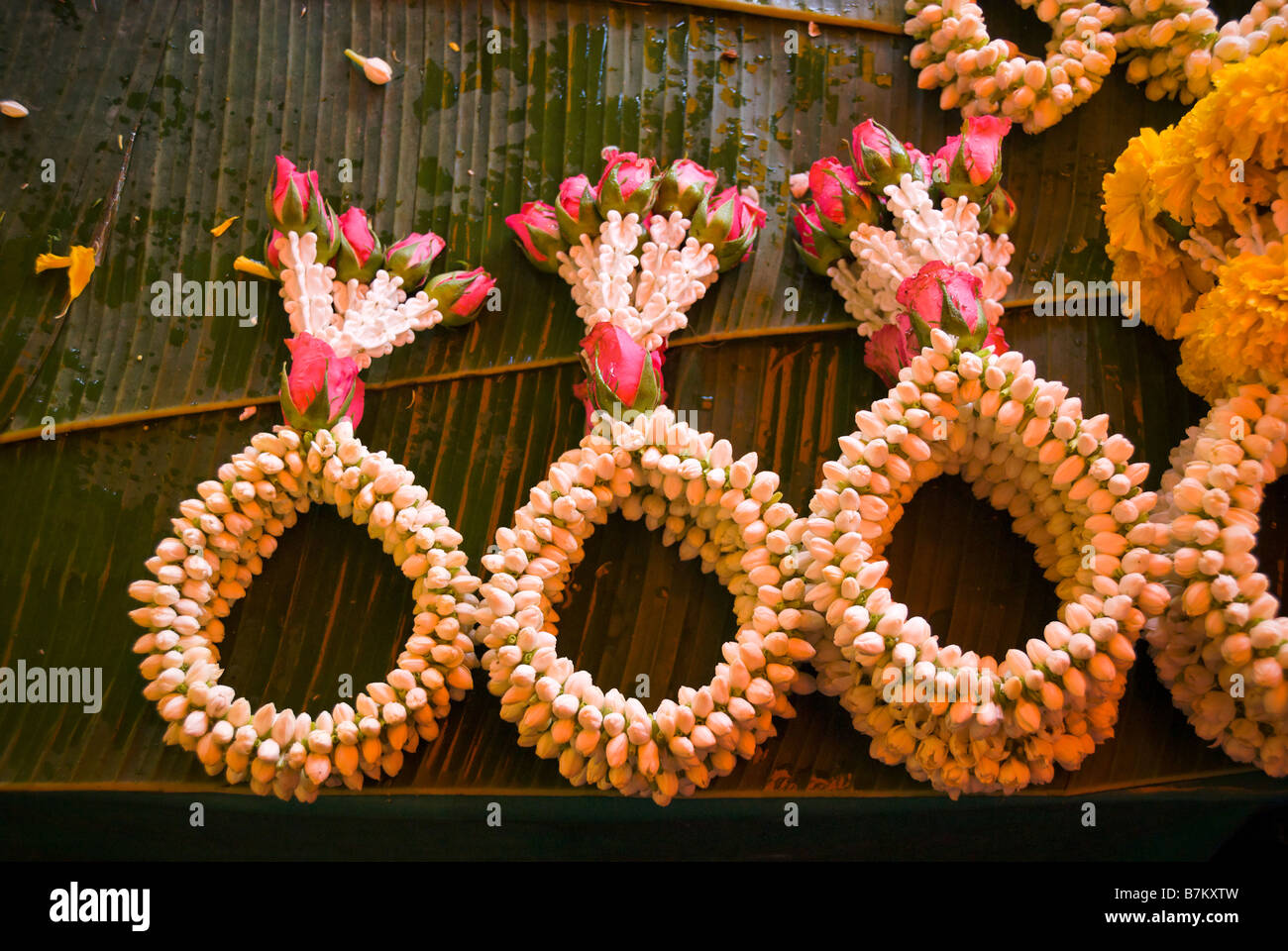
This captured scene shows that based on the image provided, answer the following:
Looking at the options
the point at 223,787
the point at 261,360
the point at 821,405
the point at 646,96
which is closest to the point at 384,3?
the point at 646,96

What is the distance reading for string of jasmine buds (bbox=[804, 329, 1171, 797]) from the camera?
0.88 metres

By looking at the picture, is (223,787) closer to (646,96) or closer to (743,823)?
(743,823)

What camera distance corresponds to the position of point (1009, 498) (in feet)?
3.36

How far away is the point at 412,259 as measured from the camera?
1.11m

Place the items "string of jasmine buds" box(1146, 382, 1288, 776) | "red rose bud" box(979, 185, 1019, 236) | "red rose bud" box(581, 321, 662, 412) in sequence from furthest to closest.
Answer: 1. "red rose bud" box(979, 185, 1019, 236)
2. "red rose bud" box(581, 321, 662, 412)
3. "string of jasmine buds" box(1146, 382, 1288, 776)

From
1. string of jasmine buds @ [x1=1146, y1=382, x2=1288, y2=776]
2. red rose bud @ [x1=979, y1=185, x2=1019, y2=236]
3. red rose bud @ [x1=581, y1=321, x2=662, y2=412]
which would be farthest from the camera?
red rose bud @ [x1=979, y1=185, x2=1019, y2=236]

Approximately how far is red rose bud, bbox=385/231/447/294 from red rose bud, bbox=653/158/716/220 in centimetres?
29

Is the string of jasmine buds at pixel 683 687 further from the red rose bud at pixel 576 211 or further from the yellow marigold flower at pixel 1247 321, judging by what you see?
the yellow marigold flower at pixel 1247 321

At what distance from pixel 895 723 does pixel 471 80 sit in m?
0.97

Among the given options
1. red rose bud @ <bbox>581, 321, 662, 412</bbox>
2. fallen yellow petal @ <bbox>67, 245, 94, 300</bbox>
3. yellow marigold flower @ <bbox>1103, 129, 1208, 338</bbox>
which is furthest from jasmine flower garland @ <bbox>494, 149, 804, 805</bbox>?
fallen yellow petal @ <bbox>67, 245, 94, 300</bbox>

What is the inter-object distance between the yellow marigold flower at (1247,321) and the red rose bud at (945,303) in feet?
0.80

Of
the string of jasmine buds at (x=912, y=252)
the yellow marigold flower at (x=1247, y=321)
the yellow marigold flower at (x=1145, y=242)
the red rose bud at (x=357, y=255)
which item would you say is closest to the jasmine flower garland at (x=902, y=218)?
the string of jasmine buds at (x=912, y=252)

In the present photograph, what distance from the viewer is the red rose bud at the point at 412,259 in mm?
1105

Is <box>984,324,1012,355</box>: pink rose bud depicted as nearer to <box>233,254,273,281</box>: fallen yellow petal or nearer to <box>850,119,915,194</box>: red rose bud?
<box>850,119,915,194</box>: red rose bud
